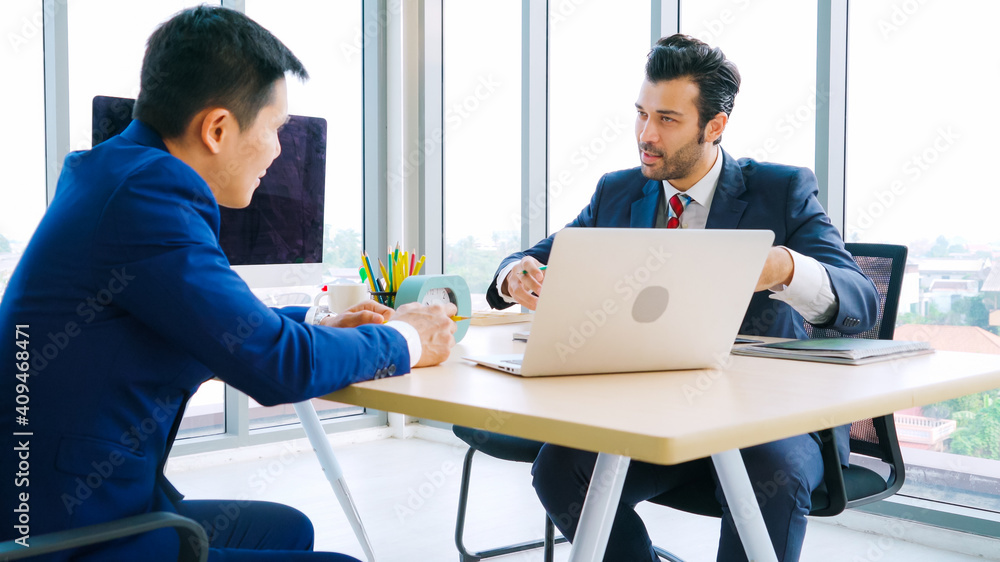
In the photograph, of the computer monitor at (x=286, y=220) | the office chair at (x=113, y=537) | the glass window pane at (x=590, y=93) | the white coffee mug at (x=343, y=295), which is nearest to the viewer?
the office chair at (x=113, y=537)

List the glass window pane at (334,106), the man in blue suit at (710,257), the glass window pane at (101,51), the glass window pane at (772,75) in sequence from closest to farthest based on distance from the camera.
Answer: the man in blue suit at (710,257) < the glass window pane at (772,75) < the glass window pane at (101,51) < the glass window pane at (334,106)

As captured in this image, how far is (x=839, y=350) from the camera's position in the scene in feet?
4.16

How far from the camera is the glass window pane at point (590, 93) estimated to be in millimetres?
3279

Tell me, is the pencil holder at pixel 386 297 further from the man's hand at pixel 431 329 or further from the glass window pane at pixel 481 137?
the glass window pane at pixel 481 137

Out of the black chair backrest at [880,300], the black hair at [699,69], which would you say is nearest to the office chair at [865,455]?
the black chair backrest at [880,300]

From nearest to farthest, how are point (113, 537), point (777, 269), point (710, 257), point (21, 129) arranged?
1. point (113, 537)
2. point (710, 257)
3. point (777, 269)
4. point (21, 129)

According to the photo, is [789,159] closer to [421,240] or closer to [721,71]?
[721,71]

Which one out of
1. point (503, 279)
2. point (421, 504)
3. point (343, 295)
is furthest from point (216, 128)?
point (421, 504)

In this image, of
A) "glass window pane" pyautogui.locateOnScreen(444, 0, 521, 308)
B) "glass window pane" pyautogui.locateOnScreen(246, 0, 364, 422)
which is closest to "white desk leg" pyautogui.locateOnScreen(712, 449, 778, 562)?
"glass window pane" pyautogui.locateOnScreen(444, 0, 521, 308)

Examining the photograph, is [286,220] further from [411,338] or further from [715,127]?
[715,127]

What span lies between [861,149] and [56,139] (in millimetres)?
2955

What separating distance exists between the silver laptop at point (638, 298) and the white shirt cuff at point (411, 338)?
0.10m

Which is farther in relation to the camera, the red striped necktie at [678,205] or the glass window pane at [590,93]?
the glass window pane at [590,93]

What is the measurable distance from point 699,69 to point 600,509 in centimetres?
146
